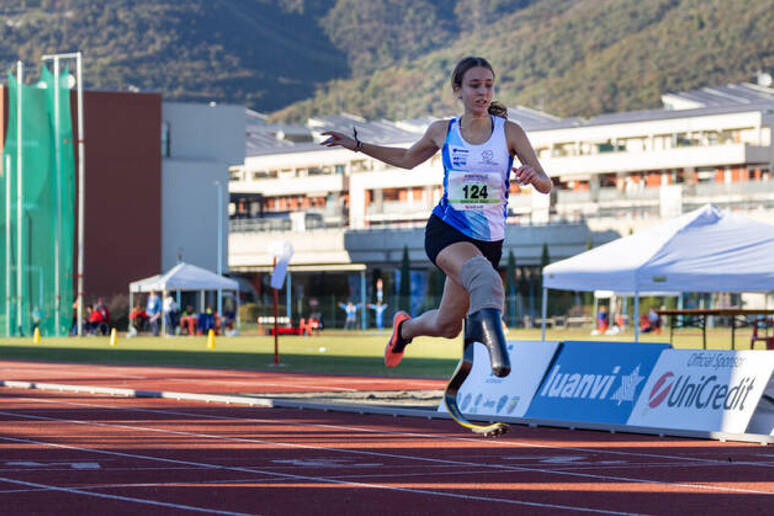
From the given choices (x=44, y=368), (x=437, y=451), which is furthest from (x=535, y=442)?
(x=44, y=368)

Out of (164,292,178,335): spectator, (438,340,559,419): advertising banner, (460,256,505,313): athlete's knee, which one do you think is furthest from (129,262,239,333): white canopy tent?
(460,256,505,313): athlete's knee

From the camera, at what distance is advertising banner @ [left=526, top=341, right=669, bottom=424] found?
16.0 m

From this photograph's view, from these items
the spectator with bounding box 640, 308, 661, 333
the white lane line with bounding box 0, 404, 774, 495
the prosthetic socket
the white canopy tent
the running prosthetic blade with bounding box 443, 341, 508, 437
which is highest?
the prosthetic socket

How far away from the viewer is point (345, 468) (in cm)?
1154

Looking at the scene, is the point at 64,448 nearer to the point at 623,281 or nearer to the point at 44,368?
the point at 623,281

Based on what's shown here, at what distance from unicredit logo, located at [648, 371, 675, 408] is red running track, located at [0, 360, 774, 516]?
695mm

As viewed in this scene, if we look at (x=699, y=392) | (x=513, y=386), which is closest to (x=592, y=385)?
(x=513, y=386)

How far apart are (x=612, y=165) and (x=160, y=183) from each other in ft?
101

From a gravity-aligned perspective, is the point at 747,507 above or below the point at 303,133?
below

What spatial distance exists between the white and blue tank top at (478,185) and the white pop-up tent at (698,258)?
45.9ft

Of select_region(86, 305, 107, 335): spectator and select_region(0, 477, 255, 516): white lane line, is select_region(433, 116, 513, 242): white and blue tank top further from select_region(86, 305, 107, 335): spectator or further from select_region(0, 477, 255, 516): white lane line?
select_region(86, 305, 107, 335): spectator

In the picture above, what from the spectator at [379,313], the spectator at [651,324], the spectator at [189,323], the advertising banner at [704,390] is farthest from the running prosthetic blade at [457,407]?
the spectator at [379,313]

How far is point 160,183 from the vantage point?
8044 centimetres

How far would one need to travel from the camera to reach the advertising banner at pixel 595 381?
629 inches
